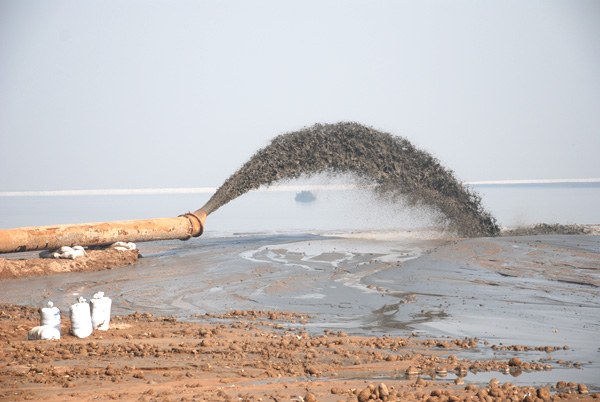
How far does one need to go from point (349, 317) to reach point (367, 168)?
11142 mm

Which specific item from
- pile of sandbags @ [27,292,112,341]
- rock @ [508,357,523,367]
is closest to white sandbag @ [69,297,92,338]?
pile of sandbags @ [27,292,112,341]

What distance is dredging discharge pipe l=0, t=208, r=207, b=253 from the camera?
14.4 m

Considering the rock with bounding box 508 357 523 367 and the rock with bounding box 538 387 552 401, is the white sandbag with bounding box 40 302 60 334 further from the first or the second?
the rock with bounding box 538 387 552 401

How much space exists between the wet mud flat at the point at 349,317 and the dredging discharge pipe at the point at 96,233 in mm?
782

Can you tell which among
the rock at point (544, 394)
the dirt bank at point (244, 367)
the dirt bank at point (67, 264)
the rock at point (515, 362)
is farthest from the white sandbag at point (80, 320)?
the dirt bank at point (67, 264)

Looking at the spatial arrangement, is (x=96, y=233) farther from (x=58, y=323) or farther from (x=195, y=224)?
(x=58, y=323)

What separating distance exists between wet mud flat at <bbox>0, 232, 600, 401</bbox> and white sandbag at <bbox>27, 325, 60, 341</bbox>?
190 mm

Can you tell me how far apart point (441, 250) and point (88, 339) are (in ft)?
34.0

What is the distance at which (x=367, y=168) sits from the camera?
19.5 meters

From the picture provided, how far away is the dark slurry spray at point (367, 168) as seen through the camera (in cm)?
1870

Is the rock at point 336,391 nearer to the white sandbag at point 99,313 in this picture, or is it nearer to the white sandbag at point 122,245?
the white sandbag at point 99,313

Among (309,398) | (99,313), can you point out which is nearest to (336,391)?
(309,398)

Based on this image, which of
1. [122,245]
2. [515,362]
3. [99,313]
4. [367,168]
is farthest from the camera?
[367,168]

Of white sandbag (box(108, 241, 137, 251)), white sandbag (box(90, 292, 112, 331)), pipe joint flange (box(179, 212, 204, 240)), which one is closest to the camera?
white sandbag (box(90, 292, 112, 331))
